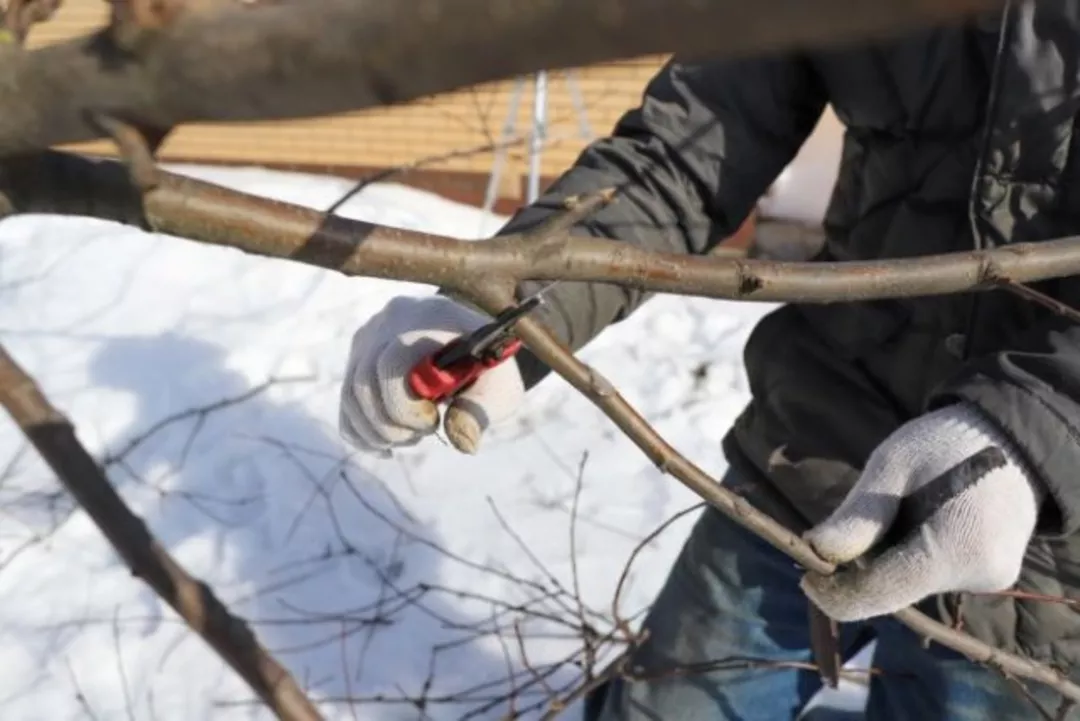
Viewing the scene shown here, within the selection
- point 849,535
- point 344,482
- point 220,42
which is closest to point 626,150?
point 849,535

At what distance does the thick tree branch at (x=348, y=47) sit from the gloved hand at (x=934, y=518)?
32.5 inches

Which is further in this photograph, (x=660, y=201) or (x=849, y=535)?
(x=660, y=201)

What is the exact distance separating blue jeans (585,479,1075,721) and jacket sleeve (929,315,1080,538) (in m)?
0.37

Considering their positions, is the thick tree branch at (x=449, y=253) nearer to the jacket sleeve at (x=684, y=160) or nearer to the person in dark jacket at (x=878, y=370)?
the person in dark jacket at (x=878, y=370)

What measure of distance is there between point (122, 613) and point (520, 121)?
2.05m

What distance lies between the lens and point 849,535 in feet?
3.49

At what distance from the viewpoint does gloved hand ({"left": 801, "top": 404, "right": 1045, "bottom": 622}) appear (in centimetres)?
102

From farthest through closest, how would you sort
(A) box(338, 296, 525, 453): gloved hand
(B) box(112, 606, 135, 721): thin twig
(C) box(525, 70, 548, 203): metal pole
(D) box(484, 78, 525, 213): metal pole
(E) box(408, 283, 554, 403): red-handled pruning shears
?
(D) box(484, 78, 525, 213): metal pole < (C) box(525, 70, 548, 203): metal pole < (B) box(112, 606, 135, 721): thin twig < (A) box(338, 296, 525, 453): gloved hand < (E) box(408, 283, 554, 403): red-handled pruning shears

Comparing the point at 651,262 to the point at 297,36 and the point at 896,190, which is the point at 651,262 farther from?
the point at 896,190

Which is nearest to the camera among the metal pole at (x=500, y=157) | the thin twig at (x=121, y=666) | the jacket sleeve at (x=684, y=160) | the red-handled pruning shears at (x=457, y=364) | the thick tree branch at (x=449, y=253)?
the thick tree branch at (x=449, y=253)

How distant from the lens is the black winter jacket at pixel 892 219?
3.37 ft

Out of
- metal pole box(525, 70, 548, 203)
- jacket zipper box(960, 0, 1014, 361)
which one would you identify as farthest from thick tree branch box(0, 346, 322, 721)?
metal pole box(525, 70, 548, 203)

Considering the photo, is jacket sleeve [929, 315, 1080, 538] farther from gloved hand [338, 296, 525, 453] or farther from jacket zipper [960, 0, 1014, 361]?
gloved hand [338, 296, 525, 453]

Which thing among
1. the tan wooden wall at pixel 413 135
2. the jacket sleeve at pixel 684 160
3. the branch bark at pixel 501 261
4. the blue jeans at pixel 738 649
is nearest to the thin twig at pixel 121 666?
the blue jeans at pixel 738 649
